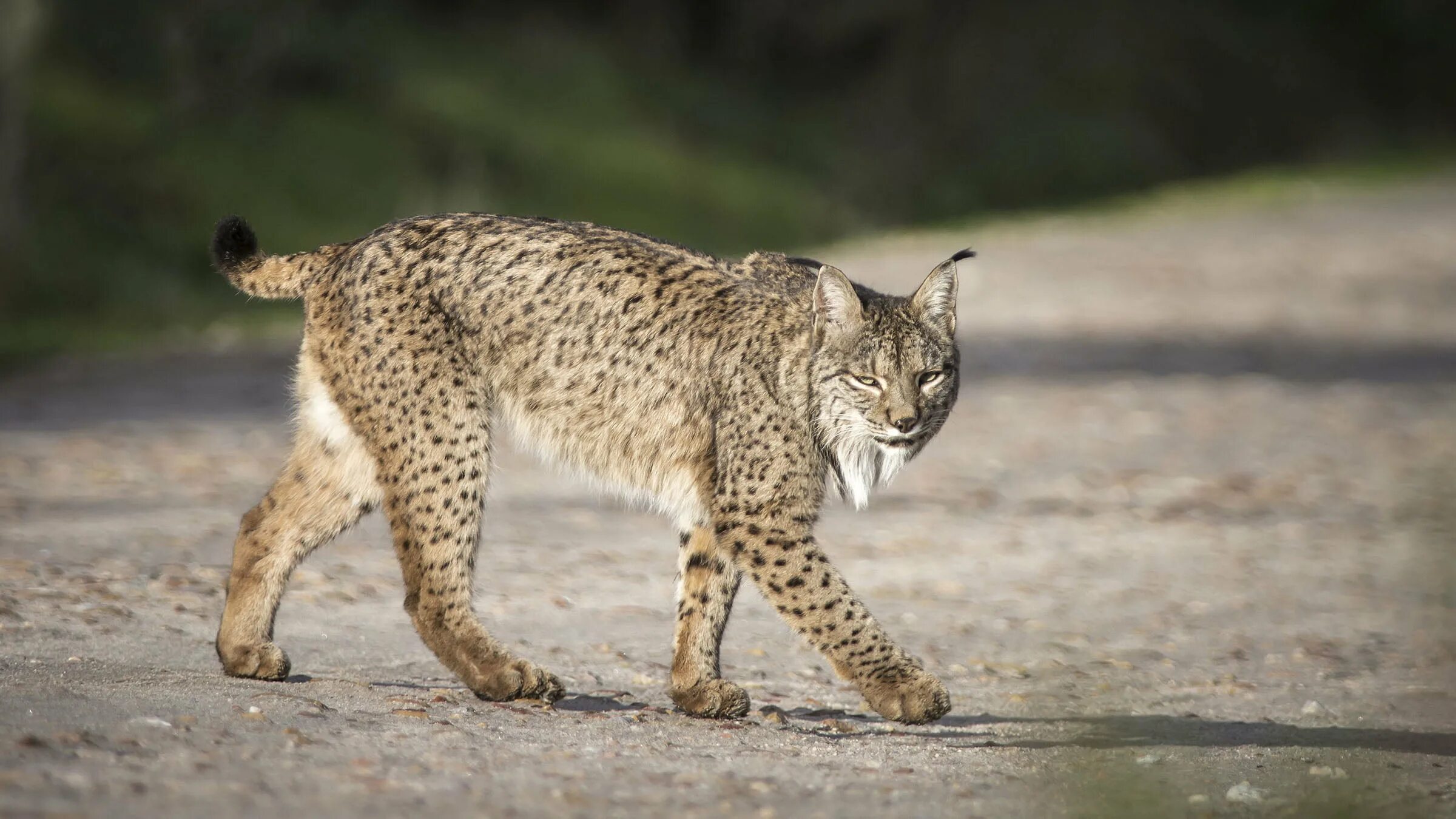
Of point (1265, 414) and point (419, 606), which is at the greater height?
point (1265, 414)

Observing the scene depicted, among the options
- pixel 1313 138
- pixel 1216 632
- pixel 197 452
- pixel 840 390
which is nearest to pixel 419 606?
pixel 840 390

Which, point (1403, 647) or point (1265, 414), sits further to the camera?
point (1265, 414)

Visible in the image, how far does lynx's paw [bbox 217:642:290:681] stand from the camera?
5887 millimetres

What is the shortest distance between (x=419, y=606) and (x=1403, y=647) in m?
4.26

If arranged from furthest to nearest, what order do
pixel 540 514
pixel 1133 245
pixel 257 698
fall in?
1. pixel 1133 245
2. pixel 540 514
3. pixel 257 698

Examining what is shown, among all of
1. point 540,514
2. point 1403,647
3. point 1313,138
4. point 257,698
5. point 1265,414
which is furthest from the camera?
point 1313,138

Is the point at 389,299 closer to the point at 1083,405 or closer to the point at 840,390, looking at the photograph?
the point at 840,390

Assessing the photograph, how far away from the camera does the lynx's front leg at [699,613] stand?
237 inches

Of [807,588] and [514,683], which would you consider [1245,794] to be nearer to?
[807,588]

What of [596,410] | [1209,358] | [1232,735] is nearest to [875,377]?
[596,410]

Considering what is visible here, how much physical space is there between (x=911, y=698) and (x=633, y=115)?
63.4 feet

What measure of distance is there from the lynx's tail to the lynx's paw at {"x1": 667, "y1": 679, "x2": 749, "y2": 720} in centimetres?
201

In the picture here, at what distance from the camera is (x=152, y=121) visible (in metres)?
19.3

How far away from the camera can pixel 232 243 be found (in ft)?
20.8
